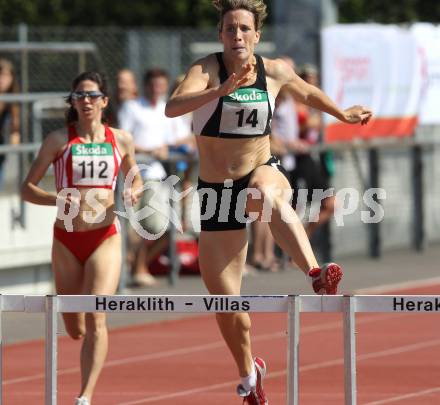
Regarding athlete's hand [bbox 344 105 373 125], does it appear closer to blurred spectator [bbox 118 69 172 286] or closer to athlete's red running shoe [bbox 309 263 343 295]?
athlete's red running shoe [bbox 309 263 343 295]

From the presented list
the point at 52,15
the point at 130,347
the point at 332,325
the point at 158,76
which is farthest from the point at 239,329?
the point at 52,15

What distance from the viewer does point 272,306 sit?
7434 mm

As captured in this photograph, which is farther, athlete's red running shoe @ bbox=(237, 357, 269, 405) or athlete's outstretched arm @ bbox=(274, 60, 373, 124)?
athlete's red running shoe @ bbox=(237, 357, 269, 405)

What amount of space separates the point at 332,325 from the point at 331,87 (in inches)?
189

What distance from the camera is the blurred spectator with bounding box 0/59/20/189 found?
15773 millimetres

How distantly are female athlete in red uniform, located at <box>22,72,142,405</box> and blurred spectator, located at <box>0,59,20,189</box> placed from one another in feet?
21.3

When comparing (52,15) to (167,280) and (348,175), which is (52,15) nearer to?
(348,175)

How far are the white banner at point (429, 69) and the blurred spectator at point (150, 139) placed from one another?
4.36 metres

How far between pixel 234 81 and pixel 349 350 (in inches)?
58.8

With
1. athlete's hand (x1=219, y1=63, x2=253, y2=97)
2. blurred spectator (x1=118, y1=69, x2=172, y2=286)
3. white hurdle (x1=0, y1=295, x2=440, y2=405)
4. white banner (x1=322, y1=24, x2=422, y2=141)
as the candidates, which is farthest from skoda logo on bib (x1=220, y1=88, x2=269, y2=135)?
white banner (x1=322, y1=24, x2=422, y2=141)

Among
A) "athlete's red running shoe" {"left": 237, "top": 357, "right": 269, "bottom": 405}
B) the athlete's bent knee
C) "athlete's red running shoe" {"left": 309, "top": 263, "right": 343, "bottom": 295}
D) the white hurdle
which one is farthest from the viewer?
"athlete's red running shoe" {"left": 237, "top": 357, "right": 269, "bottom": 405}

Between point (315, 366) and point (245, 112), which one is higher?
point (245, 112)

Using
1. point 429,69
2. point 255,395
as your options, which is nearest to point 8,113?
point 429,69

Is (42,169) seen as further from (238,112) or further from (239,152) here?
(238,112)
